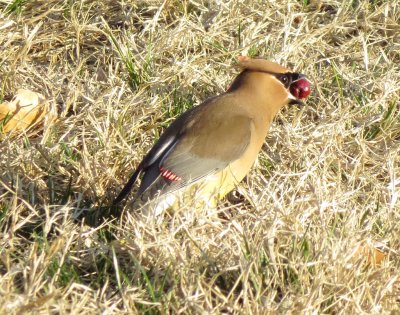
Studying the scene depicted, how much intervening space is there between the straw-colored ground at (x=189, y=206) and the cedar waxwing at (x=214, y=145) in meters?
0.15

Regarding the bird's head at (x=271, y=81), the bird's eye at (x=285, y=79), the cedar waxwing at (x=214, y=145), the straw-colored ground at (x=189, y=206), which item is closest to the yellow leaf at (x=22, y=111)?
the straw-colored ground at (x=189, y=206)

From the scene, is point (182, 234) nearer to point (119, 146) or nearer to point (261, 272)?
point (261, 272)

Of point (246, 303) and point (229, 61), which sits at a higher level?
point (246, 303)

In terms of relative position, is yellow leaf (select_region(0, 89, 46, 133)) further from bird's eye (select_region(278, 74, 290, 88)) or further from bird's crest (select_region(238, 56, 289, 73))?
bird's eye (select_region(278, 74, 290, 88))

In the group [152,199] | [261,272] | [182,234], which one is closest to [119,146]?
[152,199]

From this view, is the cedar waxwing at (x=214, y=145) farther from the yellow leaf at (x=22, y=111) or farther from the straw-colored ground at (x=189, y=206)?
the yellow leaf at (x=22, y=111)

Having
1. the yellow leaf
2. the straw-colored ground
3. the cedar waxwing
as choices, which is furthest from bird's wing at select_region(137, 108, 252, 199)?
the yellow leaf

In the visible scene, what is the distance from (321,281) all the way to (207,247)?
0.52 meters

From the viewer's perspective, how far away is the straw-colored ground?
3.93 meters

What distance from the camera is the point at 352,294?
389 centimetres

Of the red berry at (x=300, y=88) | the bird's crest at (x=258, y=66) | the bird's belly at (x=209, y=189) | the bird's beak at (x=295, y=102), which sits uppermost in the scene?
the bird's crest at (x=258, y=66)

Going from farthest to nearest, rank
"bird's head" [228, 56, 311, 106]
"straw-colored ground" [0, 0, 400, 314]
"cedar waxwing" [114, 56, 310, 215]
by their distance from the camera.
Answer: "bird's head" [228, 56, 311, 106] < "cedar waxwing" [114, 56, 310, 215] < "straw-colored ground" [0, 0, 400, 314]

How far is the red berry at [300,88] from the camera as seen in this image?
5215 millimetres

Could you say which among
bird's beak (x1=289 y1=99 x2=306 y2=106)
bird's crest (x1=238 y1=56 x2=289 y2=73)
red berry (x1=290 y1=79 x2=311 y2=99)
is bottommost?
bird's beak (x1=289 y1=99 x2=306 y2=106)
